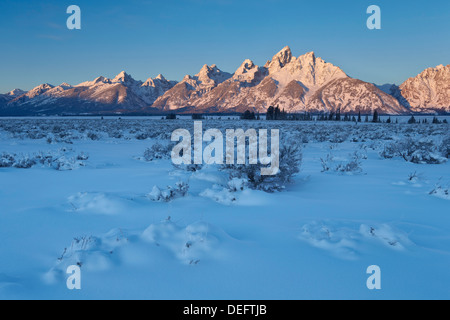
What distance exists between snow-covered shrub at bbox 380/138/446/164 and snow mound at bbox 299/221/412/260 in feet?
25.4

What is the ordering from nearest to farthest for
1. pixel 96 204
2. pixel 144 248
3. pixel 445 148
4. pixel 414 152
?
pixel 144 248, pixel 96 204, pixel 414 152, pixel 445 148

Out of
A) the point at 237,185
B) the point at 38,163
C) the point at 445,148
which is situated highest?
the point at 445,148

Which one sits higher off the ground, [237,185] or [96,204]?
[237,185]

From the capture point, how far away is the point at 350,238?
3.07 meters

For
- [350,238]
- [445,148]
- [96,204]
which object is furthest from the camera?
[445,148]

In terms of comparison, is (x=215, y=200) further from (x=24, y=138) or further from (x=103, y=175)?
(x=24, y=138)

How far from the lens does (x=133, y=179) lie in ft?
21.5

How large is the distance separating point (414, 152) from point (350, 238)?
8428 mm

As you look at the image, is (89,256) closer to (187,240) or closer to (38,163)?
(187,240)

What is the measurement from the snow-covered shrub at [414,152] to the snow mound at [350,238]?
774 centimetres

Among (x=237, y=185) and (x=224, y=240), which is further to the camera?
(x=237, y=185)

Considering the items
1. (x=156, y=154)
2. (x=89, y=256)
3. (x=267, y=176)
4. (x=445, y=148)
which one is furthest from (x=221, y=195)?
(x=445, y=148)
